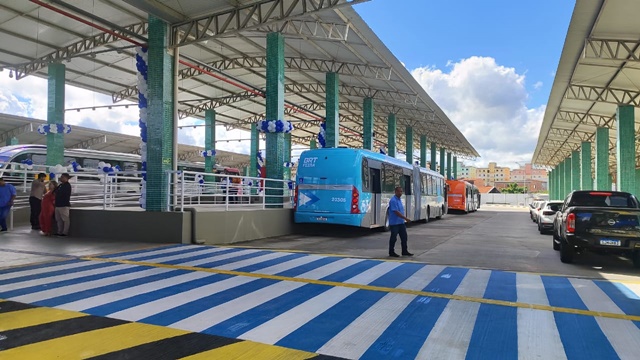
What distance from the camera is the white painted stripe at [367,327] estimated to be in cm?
428

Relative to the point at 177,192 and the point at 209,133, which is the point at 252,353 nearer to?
the point at 177,192

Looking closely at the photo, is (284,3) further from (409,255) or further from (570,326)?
(570,326)

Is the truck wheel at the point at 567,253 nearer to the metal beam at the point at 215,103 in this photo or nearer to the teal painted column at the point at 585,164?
the metal beam at the point at 215,103

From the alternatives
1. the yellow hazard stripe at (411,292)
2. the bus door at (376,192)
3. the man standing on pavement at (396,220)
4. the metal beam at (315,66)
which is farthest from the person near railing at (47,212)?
the metal beam at (315,66)

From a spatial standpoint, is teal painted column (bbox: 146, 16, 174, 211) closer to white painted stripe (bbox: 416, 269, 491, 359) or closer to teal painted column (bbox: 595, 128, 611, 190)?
white painted stripe (bbox: 416, 269, 491, 359)

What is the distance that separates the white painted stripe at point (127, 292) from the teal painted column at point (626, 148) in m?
25.9

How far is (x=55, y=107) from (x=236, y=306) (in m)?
24.2

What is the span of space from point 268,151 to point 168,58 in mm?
6718

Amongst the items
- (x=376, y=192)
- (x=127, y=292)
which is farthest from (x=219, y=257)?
(x=376, y=192)

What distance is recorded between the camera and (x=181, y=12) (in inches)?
601

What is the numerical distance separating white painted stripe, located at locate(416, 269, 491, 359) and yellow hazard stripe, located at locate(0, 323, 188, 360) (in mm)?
2609

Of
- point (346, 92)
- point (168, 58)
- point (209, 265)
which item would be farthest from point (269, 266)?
point (346, 92)

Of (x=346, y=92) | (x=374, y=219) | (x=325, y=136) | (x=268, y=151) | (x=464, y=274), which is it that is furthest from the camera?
(x=346, y=92)

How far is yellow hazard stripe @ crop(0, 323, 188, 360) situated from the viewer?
4.11 m
